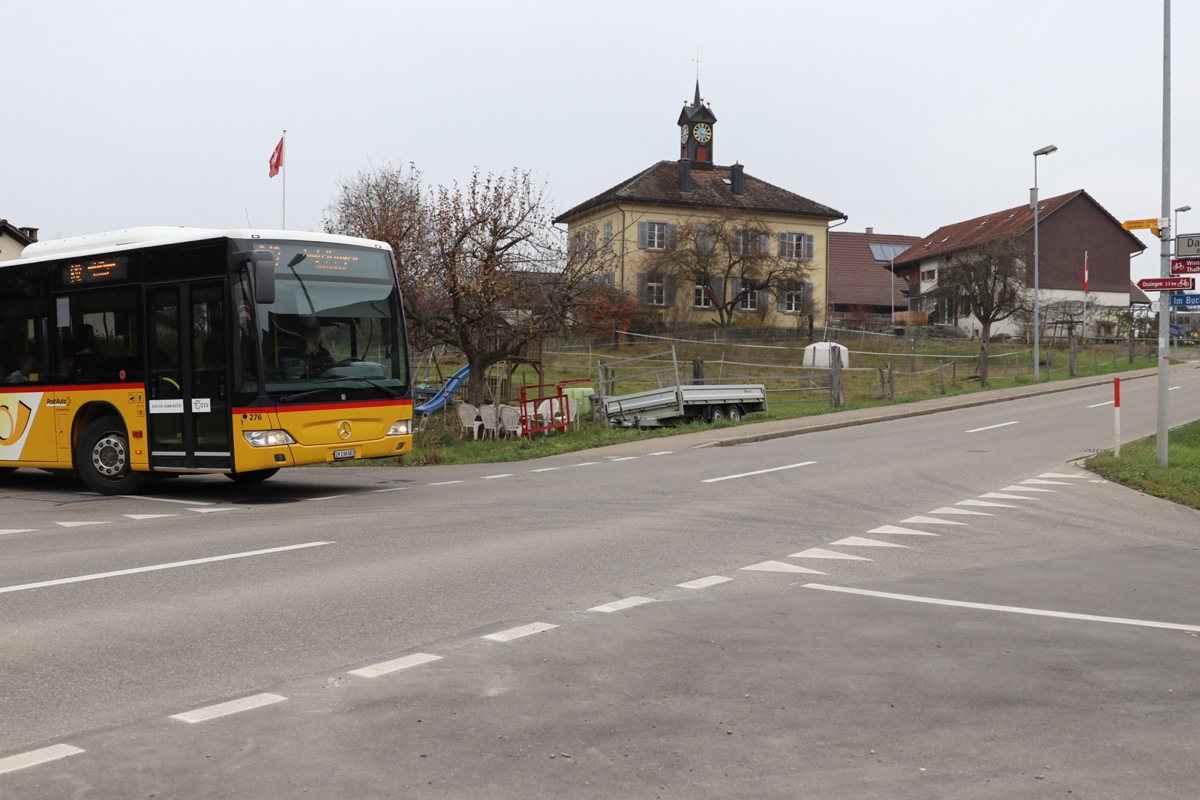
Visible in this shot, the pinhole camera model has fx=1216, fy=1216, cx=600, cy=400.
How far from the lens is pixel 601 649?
6566mm

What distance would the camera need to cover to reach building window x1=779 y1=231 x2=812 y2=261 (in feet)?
236

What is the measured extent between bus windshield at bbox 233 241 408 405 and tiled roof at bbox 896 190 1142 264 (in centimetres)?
5470

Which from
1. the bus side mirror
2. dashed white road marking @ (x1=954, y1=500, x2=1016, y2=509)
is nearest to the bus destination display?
the bus side mirror

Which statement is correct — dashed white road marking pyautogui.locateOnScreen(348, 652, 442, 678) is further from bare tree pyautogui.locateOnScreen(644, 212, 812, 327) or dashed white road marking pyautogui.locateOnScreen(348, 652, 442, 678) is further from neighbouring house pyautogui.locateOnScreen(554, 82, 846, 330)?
bare tree pyautogui.locateOnScreen(644, 212, 812, 327)

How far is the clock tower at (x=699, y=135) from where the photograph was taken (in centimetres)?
7400

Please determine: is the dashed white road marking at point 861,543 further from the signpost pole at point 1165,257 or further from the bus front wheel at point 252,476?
the bus front wheel at point 252,476

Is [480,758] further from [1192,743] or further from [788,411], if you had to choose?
[788,411]

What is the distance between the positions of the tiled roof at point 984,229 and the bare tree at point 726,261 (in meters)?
12.0

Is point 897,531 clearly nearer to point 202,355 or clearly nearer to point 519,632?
point 519,632

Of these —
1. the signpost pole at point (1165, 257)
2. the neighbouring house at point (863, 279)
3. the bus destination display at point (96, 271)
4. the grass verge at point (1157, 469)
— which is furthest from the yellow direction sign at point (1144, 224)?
the neighbouring house at point (863, 279)

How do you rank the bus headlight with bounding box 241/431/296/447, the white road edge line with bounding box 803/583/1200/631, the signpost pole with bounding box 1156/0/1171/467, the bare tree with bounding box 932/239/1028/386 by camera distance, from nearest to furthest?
the white road edge line with bounding box 803/583/1200/631 → the bus headlight with bounding box 241/431/296/447 → the signpost pole with bounding box 1156/0/1171/467 → the bare tree with bounding box 932/239/1028/386

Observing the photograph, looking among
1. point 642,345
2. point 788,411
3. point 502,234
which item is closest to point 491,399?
point 502,234

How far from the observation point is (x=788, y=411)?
3241cm

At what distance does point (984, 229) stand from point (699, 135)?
21011mm
